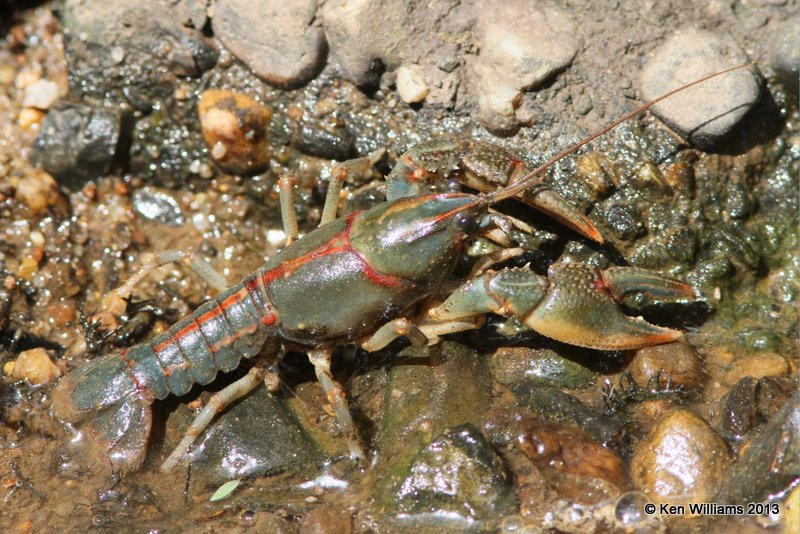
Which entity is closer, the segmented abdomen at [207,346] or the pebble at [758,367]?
the pebble at [758,367]

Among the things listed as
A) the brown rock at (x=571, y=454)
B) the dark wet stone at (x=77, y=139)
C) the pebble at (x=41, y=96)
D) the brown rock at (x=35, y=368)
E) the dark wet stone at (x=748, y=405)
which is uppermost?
the pebble at (x=41, y=96)

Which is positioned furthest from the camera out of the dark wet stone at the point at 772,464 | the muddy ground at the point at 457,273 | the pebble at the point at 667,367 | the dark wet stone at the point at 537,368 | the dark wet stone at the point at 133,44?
the dark wet stone at the point at 133,44

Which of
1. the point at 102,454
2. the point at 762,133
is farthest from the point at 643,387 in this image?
the point at 102,454

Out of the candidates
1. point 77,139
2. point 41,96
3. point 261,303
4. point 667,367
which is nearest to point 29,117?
point 41,96

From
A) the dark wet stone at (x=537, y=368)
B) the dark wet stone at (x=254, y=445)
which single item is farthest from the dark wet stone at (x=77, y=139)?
the dark wet stone at (x=537, y=368)

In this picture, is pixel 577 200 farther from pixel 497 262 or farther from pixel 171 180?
pixel 171 180

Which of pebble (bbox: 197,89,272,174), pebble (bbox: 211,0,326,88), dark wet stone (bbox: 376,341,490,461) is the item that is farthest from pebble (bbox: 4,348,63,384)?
pebble (bbox: 211,0,326,88)

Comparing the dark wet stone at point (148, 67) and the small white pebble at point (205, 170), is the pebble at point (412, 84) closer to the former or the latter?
the dark wet stone at point (148, 67)
